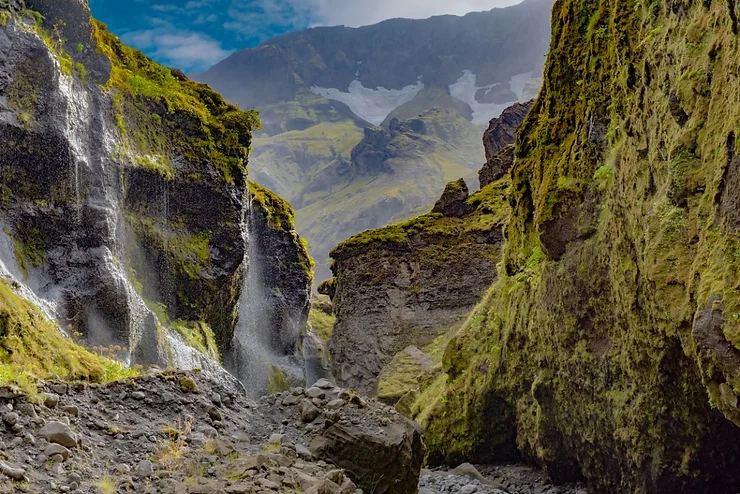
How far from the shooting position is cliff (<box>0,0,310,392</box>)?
25984 millimetres

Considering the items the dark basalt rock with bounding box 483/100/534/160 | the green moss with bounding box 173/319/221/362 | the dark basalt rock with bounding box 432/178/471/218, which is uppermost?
the dark basalt rock with bounding box 483/100/534/160

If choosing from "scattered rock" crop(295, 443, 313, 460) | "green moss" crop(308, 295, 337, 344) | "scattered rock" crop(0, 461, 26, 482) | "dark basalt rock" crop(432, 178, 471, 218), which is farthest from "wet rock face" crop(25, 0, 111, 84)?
"green moss" crop(308, 295, 337, 344)

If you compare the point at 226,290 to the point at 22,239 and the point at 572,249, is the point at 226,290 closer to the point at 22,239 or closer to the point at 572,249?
the point at 22,239

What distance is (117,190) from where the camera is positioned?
98.0 ft

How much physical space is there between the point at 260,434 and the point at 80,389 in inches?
125

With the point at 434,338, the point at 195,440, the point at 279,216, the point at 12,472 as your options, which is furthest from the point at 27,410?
the point at 279,216

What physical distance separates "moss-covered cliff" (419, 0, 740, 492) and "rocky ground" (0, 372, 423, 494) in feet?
15.0

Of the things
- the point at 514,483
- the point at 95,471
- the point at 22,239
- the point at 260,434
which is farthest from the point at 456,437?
the point at 22,239

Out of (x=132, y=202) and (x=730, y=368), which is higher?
(x=132, y=202)

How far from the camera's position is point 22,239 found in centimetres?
2567

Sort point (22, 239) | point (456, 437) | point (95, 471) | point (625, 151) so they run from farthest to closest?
point (22, 239) → point (456, 437) → point (625, 151) → point (95, 471)

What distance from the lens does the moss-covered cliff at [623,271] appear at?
8.45 metres

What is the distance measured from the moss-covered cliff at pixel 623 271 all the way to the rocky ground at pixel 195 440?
458cm

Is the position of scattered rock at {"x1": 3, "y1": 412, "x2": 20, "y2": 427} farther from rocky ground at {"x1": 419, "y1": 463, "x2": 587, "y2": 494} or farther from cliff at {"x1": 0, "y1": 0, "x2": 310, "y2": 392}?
cliff at {"x1": 0, "y1": 0, "x2": 310, "y2": 392}
